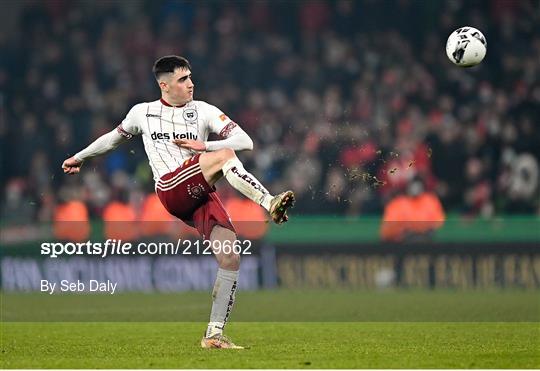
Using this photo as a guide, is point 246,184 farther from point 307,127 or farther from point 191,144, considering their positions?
point 307,127

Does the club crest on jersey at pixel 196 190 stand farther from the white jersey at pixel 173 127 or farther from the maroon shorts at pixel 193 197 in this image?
the white jersey at pixel 173 127

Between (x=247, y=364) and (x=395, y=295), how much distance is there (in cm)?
841

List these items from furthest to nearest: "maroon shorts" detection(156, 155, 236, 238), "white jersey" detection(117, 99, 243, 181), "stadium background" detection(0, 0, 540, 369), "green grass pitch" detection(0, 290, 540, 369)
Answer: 1. "stadium background" detection(0, 0, 540, 369)
2. "white jersey" detection(117, 99, 243, 181)
3. "maroon shorts" detection(156, 155, 236, 238)
4. "green grass pitch" detection(0, 290, 540, 369)

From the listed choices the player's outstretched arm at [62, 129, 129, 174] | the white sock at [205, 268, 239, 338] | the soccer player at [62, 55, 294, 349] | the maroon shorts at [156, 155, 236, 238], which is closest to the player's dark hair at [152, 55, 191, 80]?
the soccer player at [62, 55, 294, 349]

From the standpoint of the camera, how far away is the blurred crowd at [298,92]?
19.5 meters

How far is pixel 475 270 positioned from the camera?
17.3 meters

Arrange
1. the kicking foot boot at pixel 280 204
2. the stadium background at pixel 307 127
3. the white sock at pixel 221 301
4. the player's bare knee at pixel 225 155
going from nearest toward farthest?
the kicking foot boot at pixel 280 204, the player's bare knee at pixel 225 155, the white sock at pixel 221 301, the stadium background at pixel 307 127

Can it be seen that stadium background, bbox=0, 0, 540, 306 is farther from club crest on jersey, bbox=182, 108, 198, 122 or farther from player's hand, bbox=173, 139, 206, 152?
player's hand, bbox=173, 139, 206, 152

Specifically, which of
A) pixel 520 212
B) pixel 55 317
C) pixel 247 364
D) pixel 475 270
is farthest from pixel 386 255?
pixel 247 364

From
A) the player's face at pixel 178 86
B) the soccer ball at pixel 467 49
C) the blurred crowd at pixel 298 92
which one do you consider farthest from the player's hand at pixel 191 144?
the blurred crowd at pixel 298 92

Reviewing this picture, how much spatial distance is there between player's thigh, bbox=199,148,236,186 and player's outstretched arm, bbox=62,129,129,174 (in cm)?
95

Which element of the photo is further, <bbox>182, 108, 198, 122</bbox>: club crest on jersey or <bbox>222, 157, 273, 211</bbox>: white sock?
<bbox>182, 108, 198, 122</bbox>: club crest on jersey

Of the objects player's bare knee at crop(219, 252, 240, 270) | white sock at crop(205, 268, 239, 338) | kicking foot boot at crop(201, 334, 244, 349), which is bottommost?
kicking foot boot at crop(201, 334, 244, 349)

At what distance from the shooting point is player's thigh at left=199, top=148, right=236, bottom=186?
355 inches
